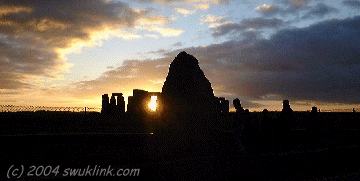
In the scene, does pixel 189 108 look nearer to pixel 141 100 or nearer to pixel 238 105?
pixel 238 105

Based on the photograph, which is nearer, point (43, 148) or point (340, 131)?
point (43, 148)

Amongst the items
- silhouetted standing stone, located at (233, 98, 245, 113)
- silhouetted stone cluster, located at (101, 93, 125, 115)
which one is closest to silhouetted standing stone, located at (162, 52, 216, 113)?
silhouetted standing stone, located at (233, 98, 245, 113)

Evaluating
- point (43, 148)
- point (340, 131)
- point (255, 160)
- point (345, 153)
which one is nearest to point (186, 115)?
point (255, 160)

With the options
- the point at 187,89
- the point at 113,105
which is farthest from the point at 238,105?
the point at 113,105

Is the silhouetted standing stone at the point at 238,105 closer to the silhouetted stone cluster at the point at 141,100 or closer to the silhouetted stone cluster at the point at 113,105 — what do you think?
the silhouetted stone cluster at the point at 141,100

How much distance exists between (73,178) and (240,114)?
5453 millimetres

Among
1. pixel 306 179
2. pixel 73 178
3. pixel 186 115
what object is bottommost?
pixel 306 179

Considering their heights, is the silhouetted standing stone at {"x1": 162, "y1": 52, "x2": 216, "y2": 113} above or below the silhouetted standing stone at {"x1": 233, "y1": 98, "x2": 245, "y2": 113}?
above

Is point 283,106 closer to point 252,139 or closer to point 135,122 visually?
point 252,139

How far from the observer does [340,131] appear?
60.0 ft

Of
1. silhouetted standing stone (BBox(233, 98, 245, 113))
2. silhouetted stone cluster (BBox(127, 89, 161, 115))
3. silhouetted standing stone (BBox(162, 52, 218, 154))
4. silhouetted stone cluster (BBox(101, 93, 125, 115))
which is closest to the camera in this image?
silhouetted standing stone (BBox(233, 98, 245, 113))

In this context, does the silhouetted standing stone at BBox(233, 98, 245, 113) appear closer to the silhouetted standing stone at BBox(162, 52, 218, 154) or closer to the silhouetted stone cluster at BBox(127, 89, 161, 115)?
the silhouetted standing stone at BBox(162, 52, 218, 154)

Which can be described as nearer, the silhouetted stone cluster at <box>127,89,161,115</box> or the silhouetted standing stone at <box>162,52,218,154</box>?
the silhouetted standing stone at <box>162,52,218,154</box>

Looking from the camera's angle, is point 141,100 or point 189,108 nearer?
point 189,108
